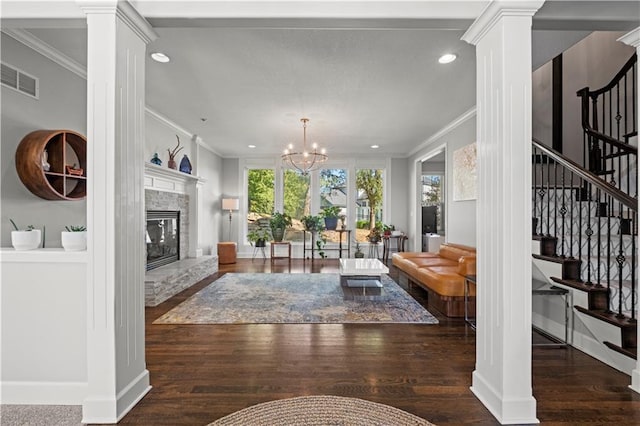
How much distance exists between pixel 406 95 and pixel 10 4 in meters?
3.84

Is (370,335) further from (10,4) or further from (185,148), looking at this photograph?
(185,148)

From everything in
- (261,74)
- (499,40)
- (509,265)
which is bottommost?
(509,265)

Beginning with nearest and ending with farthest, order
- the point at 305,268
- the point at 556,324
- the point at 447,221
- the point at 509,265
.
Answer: the point at 509,265, the point at 556,324, the point at 447,221, the point at 305,268

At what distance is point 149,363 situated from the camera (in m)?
2.57

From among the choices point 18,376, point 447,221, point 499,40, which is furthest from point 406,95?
point 18,376

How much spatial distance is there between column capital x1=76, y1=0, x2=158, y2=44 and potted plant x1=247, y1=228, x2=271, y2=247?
6.25 metres

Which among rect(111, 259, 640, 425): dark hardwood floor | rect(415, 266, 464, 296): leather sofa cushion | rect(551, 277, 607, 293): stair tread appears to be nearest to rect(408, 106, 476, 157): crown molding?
rect(415, 266, 464, 296): leather sofa cushion

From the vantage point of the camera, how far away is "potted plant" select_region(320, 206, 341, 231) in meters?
8.18

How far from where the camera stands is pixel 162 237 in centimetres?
559

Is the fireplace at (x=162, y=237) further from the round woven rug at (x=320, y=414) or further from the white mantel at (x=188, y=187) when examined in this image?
the round woven rug at (x=320, y=414)

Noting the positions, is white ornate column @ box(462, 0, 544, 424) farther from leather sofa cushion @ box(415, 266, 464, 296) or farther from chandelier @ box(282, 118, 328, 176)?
chandelier @ box(282, 118, 328, 176)

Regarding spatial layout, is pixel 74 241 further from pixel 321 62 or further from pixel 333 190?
pixel 333 190

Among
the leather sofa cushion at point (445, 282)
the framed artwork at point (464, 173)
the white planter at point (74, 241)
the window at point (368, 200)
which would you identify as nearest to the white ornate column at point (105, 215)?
the white planter at point (74, 241)

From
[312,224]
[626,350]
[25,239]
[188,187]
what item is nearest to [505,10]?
[626,350]
